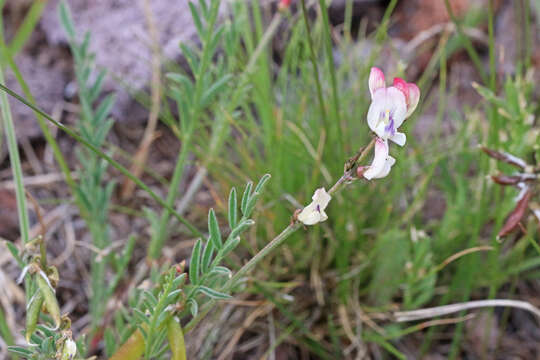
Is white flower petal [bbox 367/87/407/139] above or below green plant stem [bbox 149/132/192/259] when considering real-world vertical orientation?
above

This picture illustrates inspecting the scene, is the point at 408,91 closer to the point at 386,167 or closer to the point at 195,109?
the point at 386,167

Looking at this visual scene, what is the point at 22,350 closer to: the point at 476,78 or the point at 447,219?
the point at 447,219

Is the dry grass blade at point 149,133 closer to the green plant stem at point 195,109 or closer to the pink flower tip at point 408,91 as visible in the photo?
the green plant stem at point 195,109

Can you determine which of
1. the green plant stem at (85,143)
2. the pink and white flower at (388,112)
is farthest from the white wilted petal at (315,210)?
the green plant stem at (85,143)

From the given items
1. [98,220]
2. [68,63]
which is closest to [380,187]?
[98,220]

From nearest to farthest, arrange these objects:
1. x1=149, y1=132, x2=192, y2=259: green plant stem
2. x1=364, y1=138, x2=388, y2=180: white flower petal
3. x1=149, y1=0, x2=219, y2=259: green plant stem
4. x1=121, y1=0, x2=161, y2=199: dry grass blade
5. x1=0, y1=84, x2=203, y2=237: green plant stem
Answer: x1=364, y1=138, x2=388, y2=180: white flower petal < x1=0, y1=84, x2=203, y2=237: green plant stem < x1=149, y1=0, x2=219, y2=259: green plant stem < x1=149, y1=132, x2=192, y2=259: green plant stem < x1=121, y1=0, x2=161, y2=199: dry grass blade

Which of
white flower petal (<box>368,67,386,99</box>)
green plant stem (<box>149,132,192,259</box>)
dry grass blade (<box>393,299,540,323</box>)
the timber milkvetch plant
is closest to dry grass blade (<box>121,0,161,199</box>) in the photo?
green plant stem (<box>149,132,192,259</box>)

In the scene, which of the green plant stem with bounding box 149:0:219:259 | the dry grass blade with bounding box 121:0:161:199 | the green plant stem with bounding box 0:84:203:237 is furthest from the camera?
the dry grass blade with bounding box 121:0:161:199

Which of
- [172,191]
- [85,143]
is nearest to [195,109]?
[172,191]

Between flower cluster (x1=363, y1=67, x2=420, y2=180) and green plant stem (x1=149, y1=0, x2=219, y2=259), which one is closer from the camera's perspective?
flower cluster (x1=363, y1=67, x2=420, y2=180)

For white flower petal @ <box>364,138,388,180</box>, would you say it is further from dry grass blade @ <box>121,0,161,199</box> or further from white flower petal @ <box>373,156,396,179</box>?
dry grass blade @ <box>121,0,161,199</box>

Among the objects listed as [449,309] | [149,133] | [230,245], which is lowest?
[449,309]

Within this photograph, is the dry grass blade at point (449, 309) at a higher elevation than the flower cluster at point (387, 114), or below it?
below
